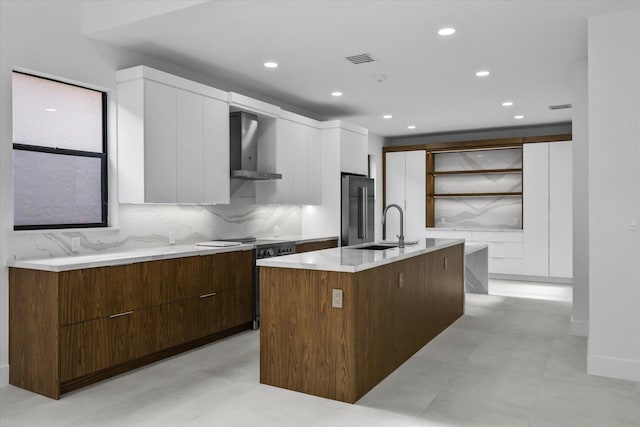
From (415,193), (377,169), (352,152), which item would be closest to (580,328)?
(352,152)

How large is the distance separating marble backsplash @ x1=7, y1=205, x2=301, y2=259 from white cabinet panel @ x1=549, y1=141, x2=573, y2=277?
14.2ft

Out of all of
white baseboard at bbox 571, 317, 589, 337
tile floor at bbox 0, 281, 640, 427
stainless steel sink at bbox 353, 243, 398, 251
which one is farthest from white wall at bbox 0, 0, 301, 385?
white baseboard at bbox 571, 317, 589, 337

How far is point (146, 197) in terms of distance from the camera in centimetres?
397

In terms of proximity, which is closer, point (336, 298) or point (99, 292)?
point (336, 298)

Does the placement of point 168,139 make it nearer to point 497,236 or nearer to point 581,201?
point 581,201

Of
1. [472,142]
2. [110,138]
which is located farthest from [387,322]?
[472,142]

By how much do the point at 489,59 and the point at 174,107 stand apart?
2.94 meters

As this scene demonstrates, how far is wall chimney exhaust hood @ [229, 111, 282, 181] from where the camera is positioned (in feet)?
16.8

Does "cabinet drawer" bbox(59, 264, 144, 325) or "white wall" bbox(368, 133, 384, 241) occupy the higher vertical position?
"white wall" bbox(368, 133, 384, 241)

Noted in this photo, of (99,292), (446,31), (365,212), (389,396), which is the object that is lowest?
(389,396)

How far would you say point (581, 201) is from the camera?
14.8ft

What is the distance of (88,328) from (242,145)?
8.37 ft

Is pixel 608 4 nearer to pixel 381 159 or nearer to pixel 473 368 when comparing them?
pixel 473 368

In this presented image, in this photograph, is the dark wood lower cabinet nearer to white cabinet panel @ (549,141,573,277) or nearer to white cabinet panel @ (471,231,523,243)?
white cabinet panel @ (471,231,523,243)
